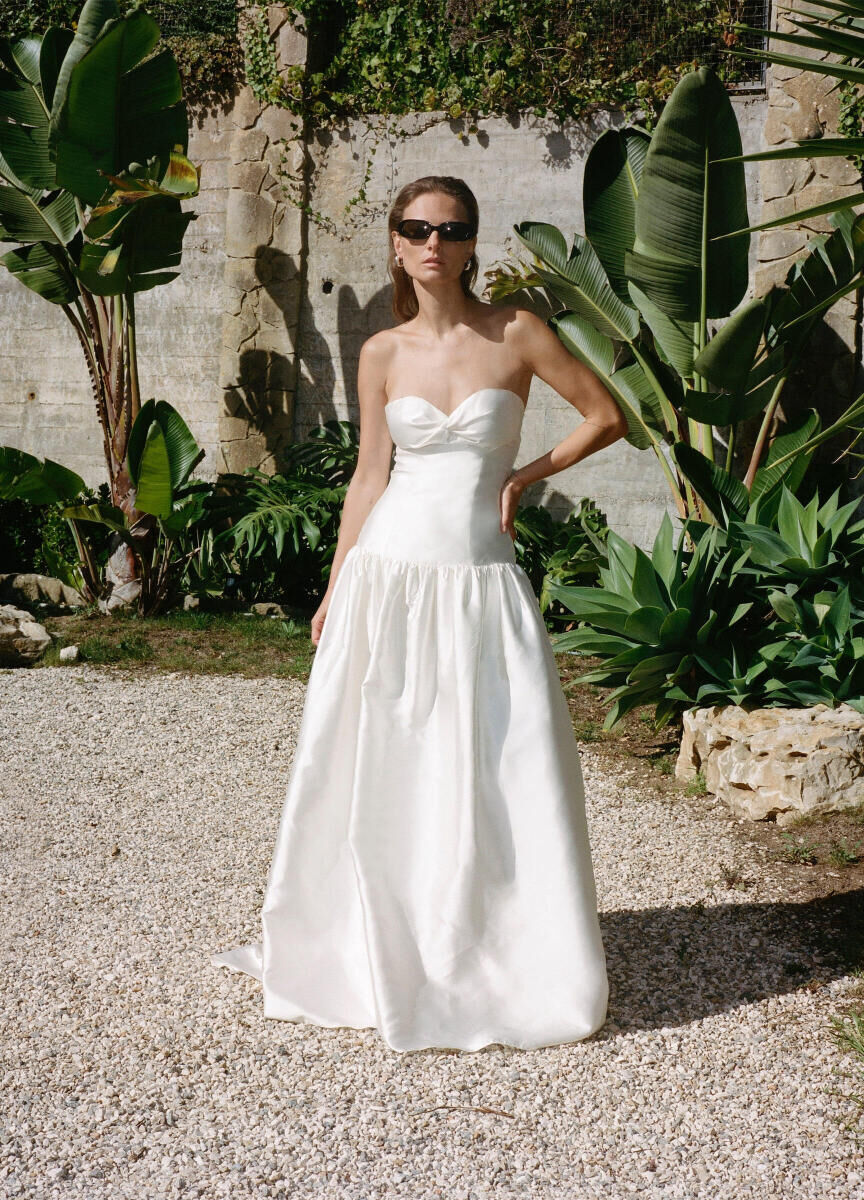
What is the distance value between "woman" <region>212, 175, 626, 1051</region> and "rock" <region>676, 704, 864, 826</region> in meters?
1.90

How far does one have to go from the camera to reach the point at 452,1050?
105 inches

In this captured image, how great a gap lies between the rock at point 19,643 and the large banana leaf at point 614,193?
409 cm

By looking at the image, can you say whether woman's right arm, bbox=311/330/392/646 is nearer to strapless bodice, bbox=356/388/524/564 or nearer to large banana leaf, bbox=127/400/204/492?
strapless bodice, bbox=356/388/524/564

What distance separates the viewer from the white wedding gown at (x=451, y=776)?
8.68 feet

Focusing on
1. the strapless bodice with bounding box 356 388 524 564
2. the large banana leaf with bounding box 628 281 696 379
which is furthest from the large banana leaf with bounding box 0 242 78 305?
the strapless bodice with bounding box 356 388 524 564

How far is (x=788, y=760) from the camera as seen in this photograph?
432 centimetres

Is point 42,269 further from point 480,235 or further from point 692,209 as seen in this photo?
point 692,209

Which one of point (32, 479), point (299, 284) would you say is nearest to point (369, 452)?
point (32, 479)

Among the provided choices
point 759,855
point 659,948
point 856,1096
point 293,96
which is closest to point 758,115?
point 293,96

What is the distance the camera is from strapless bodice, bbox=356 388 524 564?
8.77 ft

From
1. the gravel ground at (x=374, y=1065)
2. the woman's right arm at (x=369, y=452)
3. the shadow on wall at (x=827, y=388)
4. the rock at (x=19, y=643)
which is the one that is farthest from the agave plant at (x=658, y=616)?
the rock at (x=19, y=643)

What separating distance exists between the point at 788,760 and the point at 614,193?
3504mm

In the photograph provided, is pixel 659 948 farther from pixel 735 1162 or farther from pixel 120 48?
pixel 120 48

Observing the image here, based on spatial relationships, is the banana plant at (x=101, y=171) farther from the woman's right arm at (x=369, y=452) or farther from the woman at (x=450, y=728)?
the woman at (x=450, y=728)
